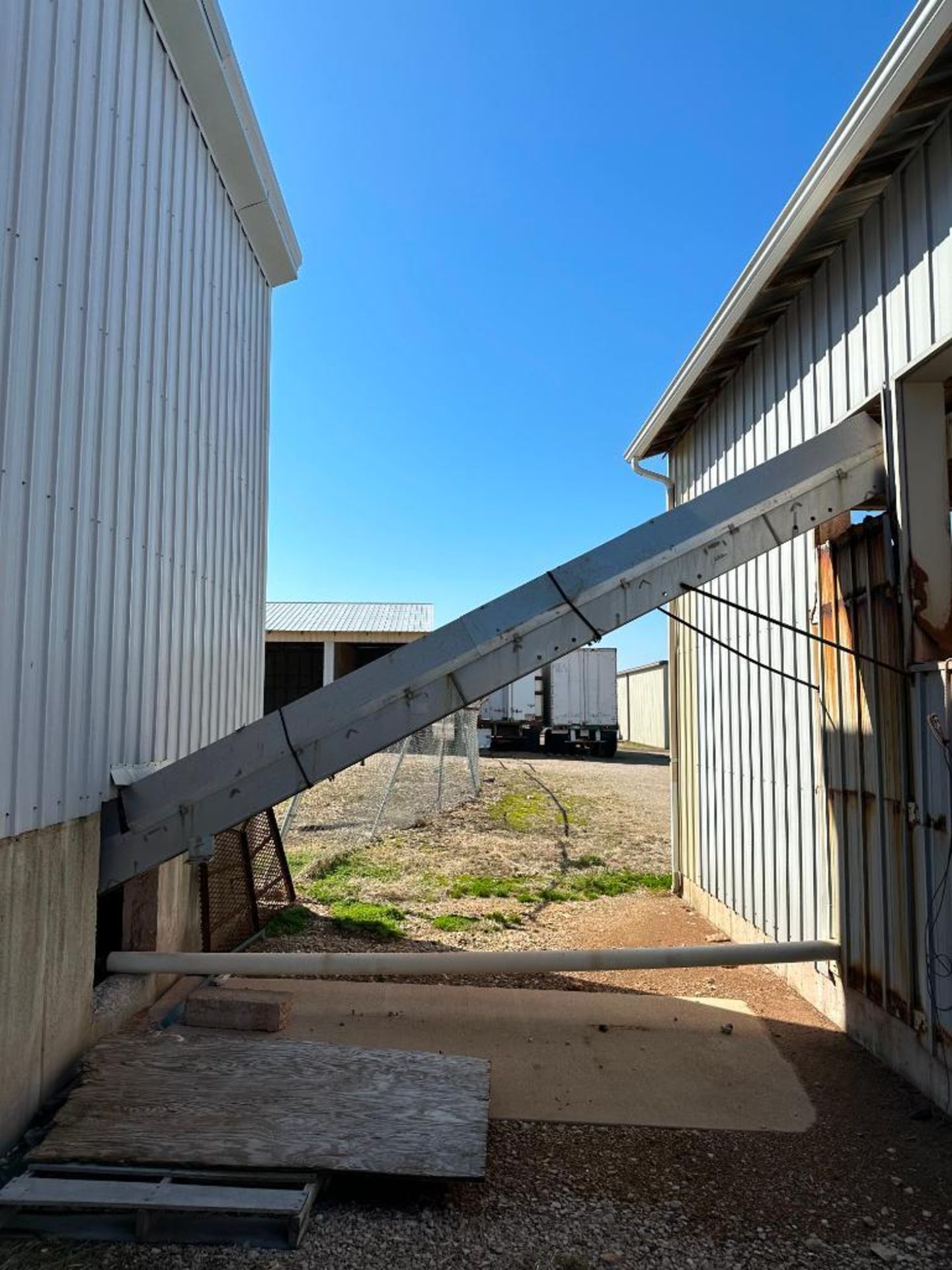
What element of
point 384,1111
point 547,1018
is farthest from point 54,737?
point 547,1018

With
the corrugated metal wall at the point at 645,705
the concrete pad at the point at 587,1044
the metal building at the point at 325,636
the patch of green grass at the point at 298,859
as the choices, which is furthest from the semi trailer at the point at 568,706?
the concrete pad at the point at 587,1044

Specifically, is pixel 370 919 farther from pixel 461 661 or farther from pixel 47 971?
pixel 461 661

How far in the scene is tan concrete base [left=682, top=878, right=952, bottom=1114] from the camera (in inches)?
158

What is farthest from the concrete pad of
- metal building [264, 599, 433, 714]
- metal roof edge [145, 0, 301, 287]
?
metal building [264, 599, 433, 714]

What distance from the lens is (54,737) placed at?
152 inches

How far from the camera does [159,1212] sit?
9.63 feet

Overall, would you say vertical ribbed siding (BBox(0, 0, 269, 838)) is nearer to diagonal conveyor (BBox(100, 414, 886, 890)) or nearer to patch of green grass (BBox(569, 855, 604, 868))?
diagonal conveyor (BBox(100, 414, 886, 890))

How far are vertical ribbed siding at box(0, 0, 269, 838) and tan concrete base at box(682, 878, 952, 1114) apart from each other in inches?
175

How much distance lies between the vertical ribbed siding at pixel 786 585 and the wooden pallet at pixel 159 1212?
3796 millimetres

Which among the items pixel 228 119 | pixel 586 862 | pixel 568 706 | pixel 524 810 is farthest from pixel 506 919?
pixel 568 706

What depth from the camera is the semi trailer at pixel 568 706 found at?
29.6 m

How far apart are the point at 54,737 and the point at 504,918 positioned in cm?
500

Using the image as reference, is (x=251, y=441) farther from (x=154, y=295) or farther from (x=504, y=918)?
(x=504, y=918)

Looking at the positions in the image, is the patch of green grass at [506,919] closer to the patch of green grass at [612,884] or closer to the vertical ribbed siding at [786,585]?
the patch of green grass at [612,884]
